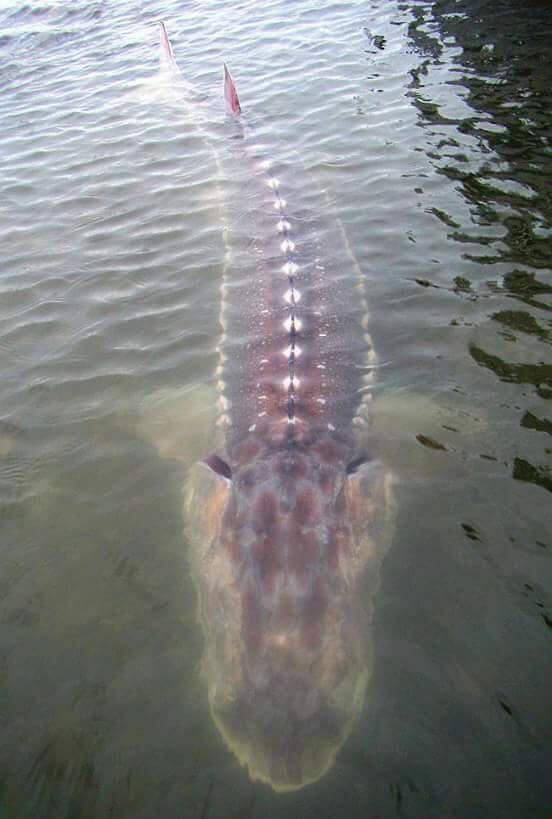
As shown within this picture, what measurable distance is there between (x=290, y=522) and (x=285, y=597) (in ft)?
1.32

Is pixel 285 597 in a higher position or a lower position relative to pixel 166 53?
lower

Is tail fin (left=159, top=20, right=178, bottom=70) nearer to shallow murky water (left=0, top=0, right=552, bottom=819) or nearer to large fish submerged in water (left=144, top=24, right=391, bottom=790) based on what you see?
shallow murky water (left=0, top=0, right=552, bottom=819)

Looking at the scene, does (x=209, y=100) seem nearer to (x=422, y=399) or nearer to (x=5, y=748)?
(x=422, y=399)

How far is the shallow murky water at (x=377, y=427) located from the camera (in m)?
2.83

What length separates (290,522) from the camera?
346 cm

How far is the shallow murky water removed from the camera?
2826mm

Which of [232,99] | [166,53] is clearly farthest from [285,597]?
[166,53]

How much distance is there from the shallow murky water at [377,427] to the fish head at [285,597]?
0.31ft

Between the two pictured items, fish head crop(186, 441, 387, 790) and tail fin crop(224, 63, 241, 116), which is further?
tail fin crop(224, 63, 241, 116)

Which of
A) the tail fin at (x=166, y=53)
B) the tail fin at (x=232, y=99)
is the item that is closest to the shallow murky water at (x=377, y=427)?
the tail fin at (x=232, y=99)

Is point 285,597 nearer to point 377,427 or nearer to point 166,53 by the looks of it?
point 377,427

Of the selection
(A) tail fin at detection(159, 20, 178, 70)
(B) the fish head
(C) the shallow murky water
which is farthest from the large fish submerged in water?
(A) tail fin at detection(159, 20, 178, 70)

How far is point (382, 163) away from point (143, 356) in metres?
3.95

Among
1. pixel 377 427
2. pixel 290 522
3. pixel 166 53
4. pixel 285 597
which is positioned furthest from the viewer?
pixel 166 53
